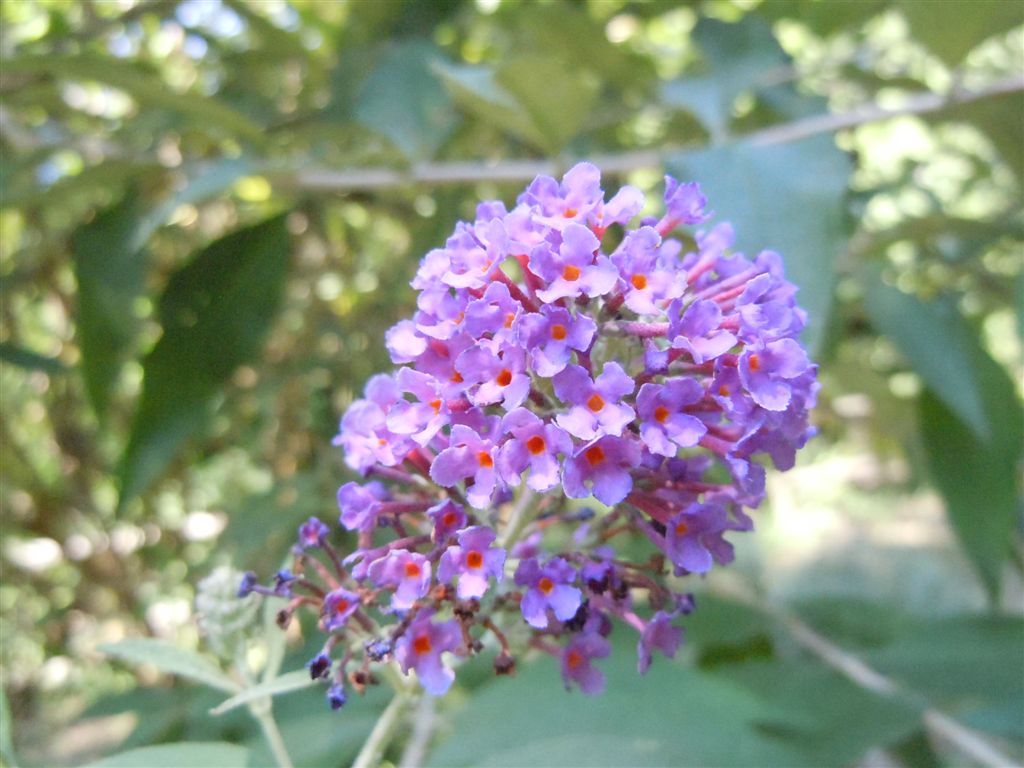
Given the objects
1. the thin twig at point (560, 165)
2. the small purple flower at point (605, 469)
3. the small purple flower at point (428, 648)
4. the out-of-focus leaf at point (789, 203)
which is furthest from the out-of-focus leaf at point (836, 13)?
the small purple flower at point (428, 648)

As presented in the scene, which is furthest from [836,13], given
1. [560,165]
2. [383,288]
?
[383,288]

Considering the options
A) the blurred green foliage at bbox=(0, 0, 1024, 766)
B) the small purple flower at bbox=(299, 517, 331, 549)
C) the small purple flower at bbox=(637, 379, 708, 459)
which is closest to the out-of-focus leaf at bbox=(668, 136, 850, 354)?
the blurred green foliage at bbox=(0, 0, 1024, 766)

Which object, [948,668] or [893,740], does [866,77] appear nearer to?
[948,668]

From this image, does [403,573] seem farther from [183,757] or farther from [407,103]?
[407,103]

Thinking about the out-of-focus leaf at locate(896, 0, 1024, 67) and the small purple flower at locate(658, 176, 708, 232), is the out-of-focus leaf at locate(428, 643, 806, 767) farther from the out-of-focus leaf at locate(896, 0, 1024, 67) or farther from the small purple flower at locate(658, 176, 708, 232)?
the out-of-focus leaf at locate(896, 0, 1024, 67)

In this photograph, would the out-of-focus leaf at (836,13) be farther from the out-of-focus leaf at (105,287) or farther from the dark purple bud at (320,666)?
the dark purple bud at (320,666)

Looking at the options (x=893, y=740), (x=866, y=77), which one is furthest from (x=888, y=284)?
(x=893, y=740)
